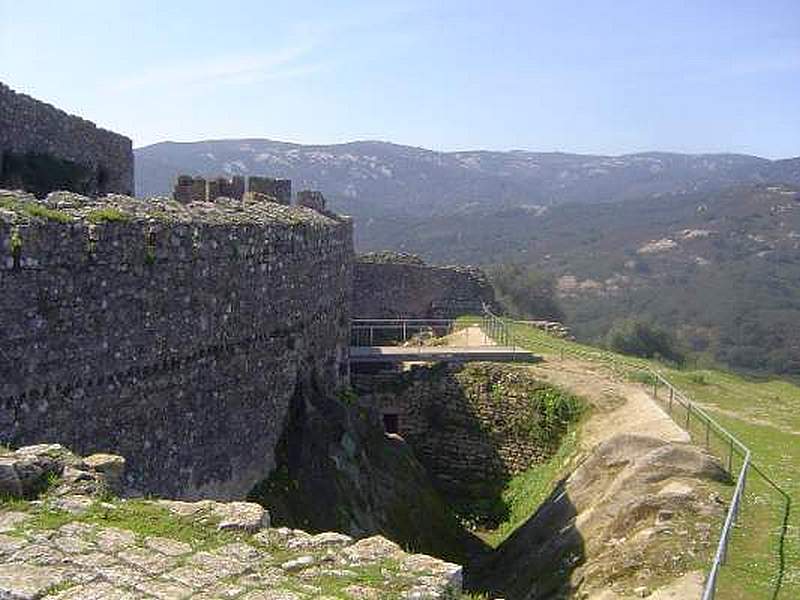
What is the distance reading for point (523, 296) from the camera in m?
62.4

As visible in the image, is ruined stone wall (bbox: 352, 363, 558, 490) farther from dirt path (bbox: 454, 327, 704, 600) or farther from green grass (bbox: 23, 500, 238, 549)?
green grass (bbox: 23, 500, 238, 549)

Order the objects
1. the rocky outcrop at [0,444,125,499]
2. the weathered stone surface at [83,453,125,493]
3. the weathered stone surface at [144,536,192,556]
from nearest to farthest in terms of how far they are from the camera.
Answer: the weathered stone surface at [144,536,192,556] → the rocky outcrop at [0,444,125,499] → the weathered stone surface at [83,453,125,493]

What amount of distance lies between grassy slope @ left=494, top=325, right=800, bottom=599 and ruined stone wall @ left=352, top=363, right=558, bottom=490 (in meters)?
3.45

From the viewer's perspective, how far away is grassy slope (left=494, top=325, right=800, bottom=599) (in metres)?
12.5

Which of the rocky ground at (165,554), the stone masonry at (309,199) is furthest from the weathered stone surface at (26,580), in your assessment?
the stone masonry at (309,199)

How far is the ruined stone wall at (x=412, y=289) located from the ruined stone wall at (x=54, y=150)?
1441 centimetres

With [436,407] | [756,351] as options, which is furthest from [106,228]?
[756,351]

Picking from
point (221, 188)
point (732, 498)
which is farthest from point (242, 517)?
point (221, 188)

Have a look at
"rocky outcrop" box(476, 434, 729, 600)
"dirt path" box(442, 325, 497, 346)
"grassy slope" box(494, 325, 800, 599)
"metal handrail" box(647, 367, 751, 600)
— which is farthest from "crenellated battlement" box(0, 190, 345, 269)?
"dirt path" box(442, 325, 497, 346)

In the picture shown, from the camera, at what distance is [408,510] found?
21.4 m

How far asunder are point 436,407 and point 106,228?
1765 cm

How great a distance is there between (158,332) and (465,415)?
15746 mm

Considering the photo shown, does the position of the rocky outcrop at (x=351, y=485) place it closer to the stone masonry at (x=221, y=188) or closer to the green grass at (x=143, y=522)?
the stone masonry at (x=221, y=188)

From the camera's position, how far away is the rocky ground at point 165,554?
629cm
